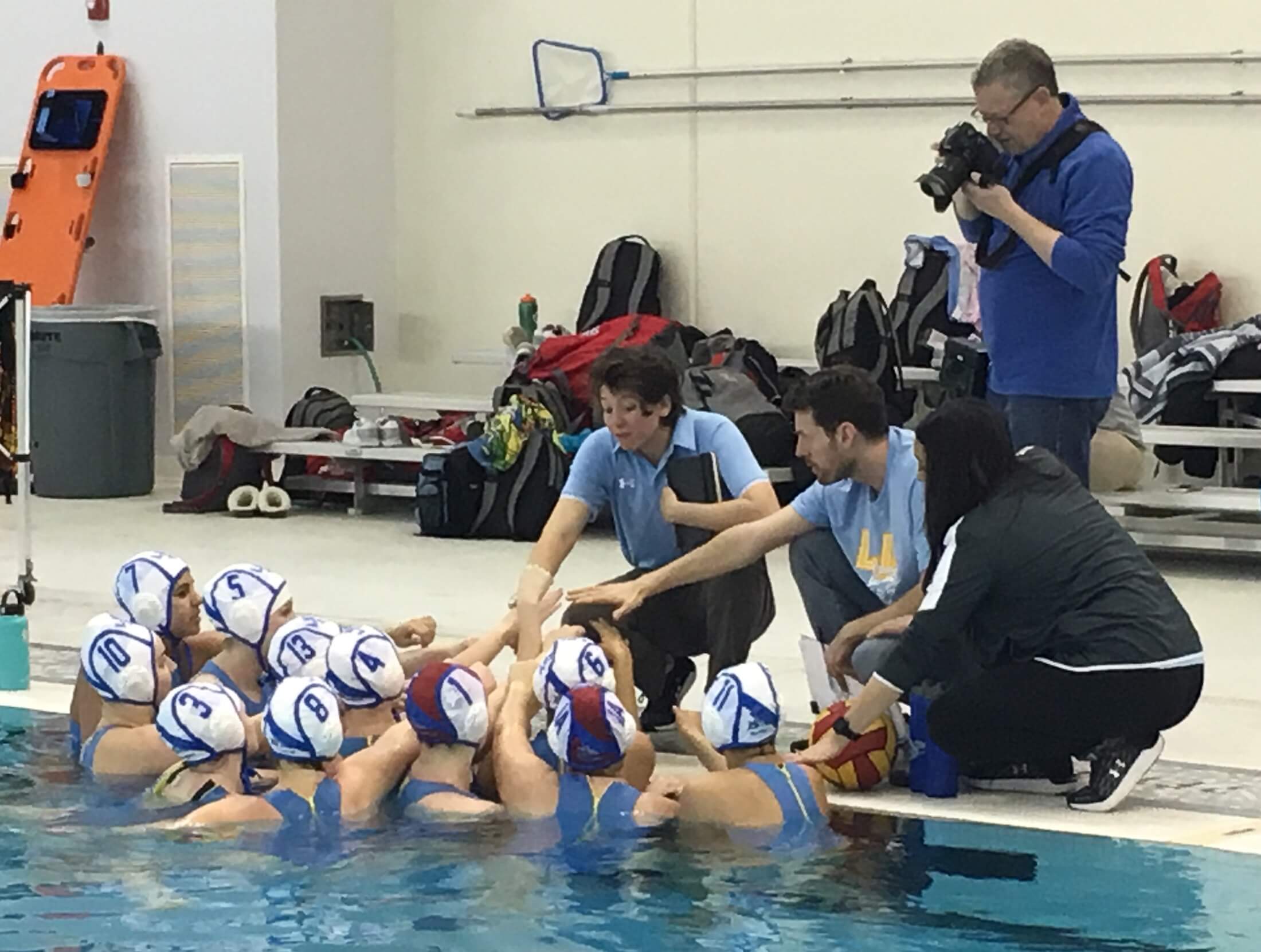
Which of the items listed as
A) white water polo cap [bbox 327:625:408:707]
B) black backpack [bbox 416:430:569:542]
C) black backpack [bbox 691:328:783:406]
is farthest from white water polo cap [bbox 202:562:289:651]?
black backpack [bbox 691:328:783:406]

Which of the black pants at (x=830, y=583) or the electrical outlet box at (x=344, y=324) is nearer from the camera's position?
the black pants at (x=830, y=583)

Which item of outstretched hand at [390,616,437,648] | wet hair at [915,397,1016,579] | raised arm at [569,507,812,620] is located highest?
wet hair at [915,397,1016,579]

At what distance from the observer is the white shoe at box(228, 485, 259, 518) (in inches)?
389

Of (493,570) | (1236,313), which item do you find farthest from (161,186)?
(1236,313)

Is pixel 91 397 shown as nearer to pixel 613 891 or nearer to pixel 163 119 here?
pixel 163 119

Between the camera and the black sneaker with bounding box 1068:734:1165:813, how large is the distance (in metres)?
1.54

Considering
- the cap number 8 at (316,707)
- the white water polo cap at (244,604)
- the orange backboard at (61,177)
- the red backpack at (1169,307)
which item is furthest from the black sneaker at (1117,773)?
the orange backboard at (61,177)

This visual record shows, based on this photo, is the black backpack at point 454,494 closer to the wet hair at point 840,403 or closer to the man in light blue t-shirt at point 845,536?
the man in light blue t-shirt at point 845,536

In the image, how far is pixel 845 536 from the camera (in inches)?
198

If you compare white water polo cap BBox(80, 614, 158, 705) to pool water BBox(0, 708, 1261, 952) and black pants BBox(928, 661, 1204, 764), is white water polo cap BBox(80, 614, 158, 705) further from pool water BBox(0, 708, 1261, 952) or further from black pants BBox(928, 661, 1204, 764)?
black pants BBox(928, 661, 1204, 764)

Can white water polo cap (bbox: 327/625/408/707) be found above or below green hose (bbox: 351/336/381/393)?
below

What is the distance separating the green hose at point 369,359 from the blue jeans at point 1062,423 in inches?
230

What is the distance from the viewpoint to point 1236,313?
9.02m

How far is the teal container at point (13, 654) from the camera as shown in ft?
19.5
